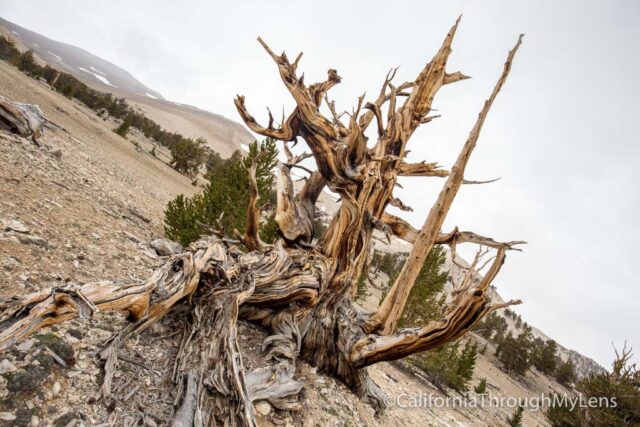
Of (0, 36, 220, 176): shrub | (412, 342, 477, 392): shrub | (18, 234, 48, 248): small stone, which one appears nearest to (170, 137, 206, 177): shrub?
(0, 36, 220, 176): shrub

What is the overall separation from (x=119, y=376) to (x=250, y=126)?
3590mm

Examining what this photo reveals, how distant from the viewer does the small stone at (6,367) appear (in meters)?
1.77

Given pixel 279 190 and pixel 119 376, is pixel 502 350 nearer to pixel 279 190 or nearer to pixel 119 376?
pixel 279 190

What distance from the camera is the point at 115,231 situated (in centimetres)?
464

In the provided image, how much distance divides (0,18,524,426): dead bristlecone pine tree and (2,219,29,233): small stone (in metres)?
1.68

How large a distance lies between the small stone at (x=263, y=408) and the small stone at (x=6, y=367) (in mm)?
1719

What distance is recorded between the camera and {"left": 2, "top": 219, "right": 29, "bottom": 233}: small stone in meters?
3.11

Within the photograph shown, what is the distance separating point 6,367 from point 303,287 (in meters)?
2.59

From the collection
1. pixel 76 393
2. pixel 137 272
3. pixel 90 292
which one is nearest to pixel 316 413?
pixel 76 393

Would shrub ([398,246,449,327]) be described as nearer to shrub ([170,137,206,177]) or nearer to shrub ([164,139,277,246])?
shrub ([164,139,277,246])

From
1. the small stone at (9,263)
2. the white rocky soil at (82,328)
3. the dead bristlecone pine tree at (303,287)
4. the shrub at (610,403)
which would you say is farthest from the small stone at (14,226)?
the shrub at (610,403)

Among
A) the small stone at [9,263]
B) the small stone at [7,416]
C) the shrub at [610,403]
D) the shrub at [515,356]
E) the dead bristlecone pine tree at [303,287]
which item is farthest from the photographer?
the shrub at [515,356]

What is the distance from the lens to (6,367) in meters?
1.79

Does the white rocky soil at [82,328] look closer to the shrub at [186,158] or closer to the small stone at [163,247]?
the small stone at [163,247]
